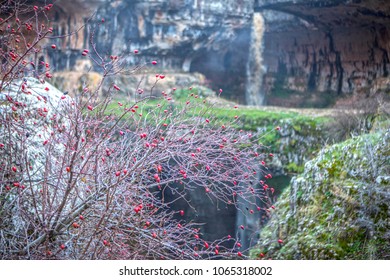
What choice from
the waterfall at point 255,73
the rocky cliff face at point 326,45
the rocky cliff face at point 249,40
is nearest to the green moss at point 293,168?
the rocky cliff face at point 249,40

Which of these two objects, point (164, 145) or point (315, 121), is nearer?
point (164, 145)

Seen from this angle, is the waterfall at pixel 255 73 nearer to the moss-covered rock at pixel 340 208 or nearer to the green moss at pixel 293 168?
the green moss at pixel 293 168

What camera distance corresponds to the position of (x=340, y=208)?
4.65m

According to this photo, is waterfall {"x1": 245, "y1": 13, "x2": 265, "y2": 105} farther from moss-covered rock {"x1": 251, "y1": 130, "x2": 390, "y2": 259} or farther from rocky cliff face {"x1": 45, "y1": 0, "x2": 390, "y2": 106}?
moss-covered rock {"x1": 251, "y1": 130, "x2": 390, "y2": 259}

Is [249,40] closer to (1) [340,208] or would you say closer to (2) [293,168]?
(2) [293,168]

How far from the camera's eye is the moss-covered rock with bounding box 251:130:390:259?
4289 mm

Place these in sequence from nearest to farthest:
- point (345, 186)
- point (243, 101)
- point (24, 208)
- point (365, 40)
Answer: point (24, 208)
point (345, 186)
point (365, 40)
point (243, 101)

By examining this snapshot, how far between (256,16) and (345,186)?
34.4 ft

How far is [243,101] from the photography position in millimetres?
15453

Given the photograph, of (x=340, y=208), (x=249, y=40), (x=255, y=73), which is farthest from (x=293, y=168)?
(x=249, y=40)

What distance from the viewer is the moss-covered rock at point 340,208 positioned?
4.29m

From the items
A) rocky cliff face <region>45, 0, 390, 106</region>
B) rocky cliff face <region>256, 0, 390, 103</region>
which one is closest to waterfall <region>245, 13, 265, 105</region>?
rocky cliff face <region>45, 0, 390, 106</region>
